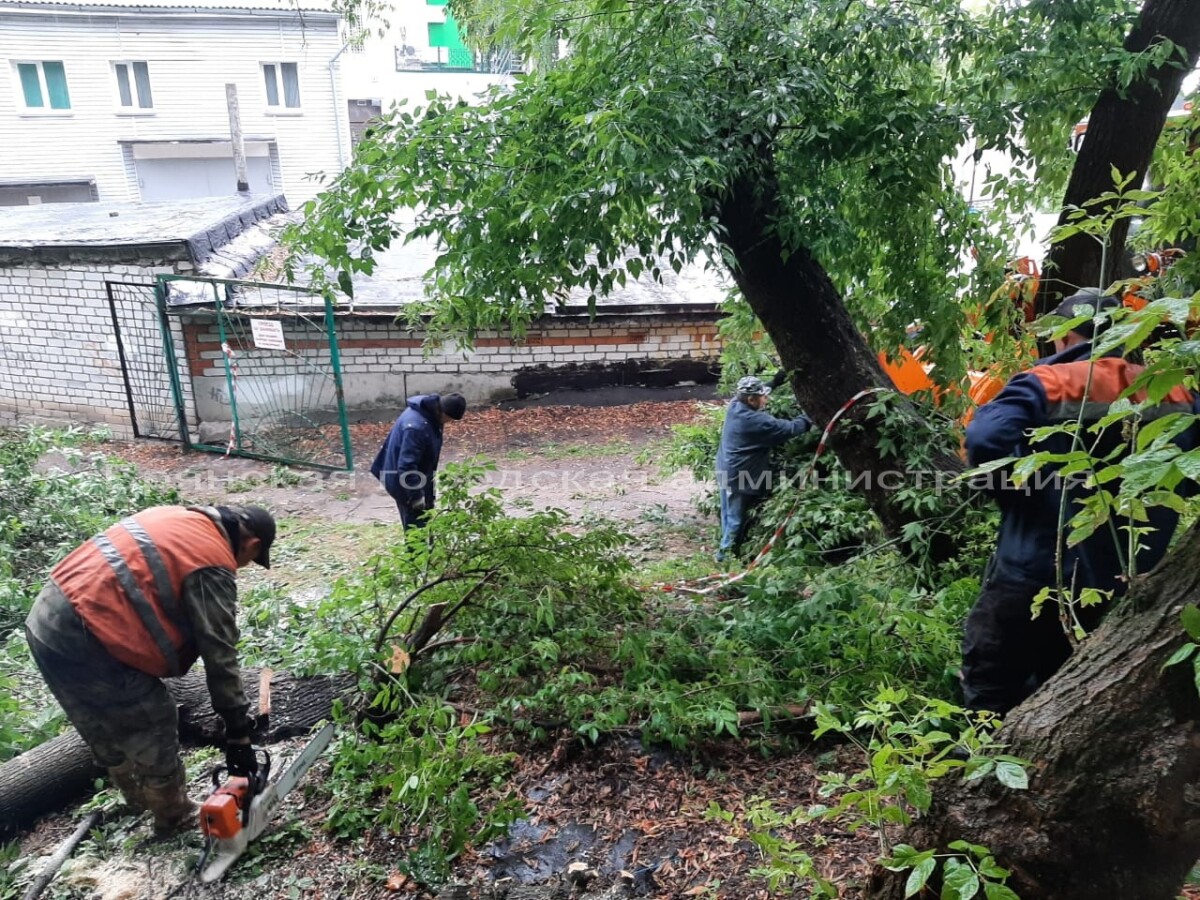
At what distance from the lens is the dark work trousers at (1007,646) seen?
3.03m

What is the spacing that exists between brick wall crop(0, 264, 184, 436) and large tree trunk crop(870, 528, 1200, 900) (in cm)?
1132

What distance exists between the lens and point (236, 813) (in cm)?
306

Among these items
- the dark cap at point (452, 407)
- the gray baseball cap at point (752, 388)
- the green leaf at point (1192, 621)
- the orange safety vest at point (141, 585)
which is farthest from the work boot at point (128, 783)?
the gray baseball cap at point (752, 388)

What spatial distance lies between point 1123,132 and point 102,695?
20.0ft

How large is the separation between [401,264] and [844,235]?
10185 millimetres

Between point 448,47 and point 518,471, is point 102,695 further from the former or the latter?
point 448,47

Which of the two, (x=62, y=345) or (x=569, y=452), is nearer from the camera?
(x=569, y=452)

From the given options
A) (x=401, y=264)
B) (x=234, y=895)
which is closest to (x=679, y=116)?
(x=234, y=895)

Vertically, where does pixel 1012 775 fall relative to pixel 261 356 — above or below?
below

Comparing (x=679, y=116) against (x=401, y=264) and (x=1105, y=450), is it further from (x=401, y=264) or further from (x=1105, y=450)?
(x=401, y=264)

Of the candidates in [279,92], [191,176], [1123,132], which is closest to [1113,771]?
[1123,132]

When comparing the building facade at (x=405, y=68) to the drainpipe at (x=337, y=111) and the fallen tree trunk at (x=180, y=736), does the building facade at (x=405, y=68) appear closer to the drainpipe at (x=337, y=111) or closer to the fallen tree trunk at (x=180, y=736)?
the drainpipe at (x=337, y=111)

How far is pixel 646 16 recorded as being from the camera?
13.2ft

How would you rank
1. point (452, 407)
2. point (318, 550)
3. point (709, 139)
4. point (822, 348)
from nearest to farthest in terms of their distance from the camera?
1. point (709, 139)
2. point (822, 348)
3. point (452, 407)
4. point (318, 550)
